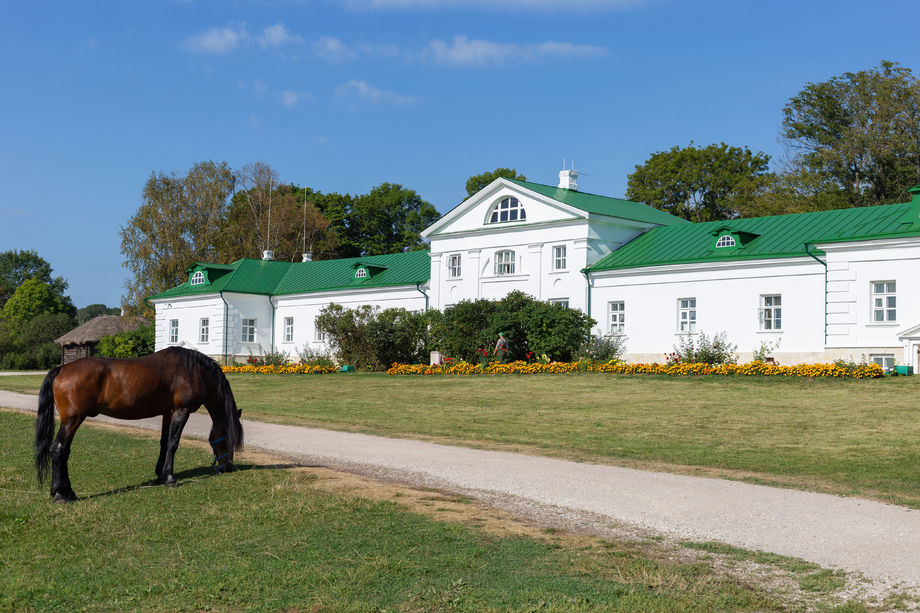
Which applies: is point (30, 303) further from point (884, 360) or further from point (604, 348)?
point (884, 360)

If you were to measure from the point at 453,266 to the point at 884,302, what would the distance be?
18.8 m

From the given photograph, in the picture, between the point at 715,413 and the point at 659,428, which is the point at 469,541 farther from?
the point at 715,413

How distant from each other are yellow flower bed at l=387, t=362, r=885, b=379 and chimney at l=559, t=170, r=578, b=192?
11.0 meters

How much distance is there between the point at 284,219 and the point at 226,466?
54757 millimetres

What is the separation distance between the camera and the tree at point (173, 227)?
194 ft

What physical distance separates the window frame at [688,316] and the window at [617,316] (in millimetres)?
2332

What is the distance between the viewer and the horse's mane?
34.1 ft

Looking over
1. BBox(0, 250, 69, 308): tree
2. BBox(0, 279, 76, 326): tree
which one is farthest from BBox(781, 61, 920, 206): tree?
BBox(0, 250, 69, 308): tree

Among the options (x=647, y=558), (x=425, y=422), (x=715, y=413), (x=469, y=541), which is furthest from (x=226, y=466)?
(x=715, y=413)

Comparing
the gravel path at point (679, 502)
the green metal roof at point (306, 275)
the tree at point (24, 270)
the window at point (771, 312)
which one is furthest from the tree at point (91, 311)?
the gravel path at point (679, 502)

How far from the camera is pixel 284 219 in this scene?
64.2 metres

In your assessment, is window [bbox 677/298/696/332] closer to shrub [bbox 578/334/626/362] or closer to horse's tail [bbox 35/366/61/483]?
shrub [bbox 578/334/626/362]

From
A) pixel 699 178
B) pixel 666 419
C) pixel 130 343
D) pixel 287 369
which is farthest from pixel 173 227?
pixel 666 419

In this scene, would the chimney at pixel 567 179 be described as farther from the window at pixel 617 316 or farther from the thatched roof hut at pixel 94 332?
the thatched roof hut at pixel 94 332
